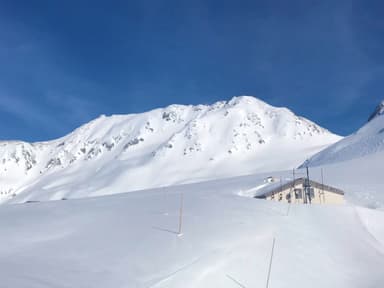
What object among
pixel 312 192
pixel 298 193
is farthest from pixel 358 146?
pixel 298 193

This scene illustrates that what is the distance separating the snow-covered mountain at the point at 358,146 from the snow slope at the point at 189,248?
74523mm

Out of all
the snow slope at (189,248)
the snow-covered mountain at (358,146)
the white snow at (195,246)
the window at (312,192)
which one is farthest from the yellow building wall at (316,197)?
the snow-covered mountain at (358,146)

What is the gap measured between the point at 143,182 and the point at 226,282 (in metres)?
164

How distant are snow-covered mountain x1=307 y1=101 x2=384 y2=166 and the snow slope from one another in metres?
74.5

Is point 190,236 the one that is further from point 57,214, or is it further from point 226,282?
point 57,214

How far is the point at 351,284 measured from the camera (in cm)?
976

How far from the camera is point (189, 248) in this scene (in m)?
10.0

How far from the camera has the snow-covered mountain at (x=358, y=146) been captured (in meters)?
86.8

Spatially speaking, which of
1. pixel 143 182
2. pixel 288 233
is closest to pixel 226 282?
pixel 288 233

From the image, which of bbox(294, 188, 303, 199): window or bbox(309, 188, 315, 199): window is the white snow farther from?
bbox(309, 188, 315, 199): window

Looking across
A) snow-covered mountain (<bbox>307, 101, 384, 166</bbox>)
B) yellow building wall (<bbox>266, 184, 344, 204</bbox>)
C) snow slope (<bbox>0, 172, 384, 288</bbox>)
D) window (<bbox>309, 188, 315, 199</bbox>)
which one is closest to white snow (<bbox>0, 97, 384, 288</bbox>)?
snow slope (<bbox>0, 172, 384, 288</bbox>)

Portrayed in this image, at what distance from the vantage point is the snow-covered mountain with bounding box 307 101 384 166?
86.8 meters

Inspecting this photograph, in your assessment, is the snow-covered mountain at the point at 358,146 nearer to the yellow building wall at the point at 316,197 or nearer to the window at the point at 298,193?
the yellow building wall at the point at 316,197

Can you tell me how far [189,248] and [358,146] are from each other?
92357mm
